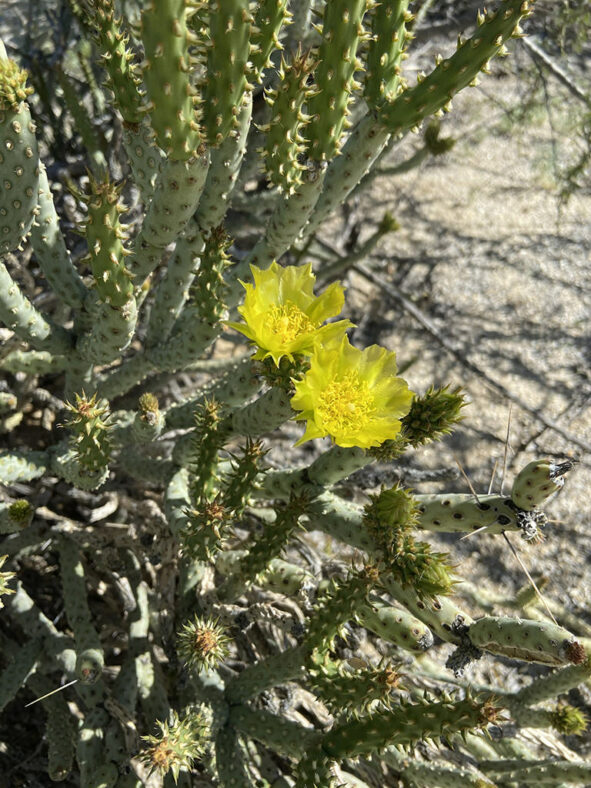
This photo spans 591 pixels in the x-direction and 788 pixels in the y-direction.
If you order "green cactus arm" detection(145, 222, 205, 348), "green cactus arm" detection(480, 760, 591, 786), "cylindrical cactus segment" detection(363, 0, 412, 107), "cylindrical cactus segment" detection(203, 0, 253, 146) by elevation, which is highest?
"cylindrical cactus segment" detection(363, 0, 412, 107)

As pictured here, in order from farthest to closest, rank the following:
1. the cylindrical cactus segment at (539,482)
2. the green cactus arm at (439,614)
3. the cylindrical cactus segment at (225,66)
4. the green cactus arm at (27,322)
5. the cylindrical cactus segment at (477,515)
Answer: the green cactus arm at (27,322) → the green cactus arm at (439,614) → the cylindrical cactus segment at (477,515) → the cylindrical cactus segment at (539,482) → the cylindrical cactus segment at (225,66)

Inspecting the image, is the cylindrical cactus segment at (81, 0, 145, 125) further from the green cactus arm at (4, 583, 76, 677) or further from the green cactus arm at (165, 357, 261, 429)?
the green cactus arm at (4, 583, 76, 677)

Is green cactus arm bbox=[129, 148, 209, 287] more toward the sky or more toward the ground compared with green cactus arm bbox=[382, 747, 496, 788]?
more toward the sky

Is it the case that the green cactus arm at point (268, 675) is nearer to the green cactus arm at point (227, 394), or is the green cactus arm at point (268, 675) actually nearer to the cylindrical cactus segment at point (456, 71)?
the green cactus arm at point (227, 394)

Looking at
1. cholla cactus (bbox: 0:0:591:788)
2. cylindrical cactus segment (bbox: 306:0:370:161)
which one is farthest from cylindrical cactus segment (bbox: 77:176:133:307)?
cylindrical cactus segment (bbox: 306:0:370:161)

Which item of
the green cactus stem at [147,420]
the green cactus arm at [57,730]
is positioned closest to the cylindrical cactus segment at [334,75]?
the green cactus stem at [147,420]

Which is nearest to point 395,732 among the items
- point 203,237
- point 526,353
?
point 203,237
